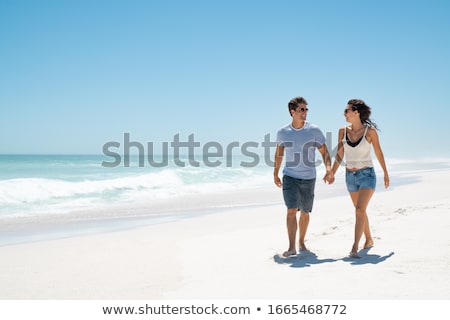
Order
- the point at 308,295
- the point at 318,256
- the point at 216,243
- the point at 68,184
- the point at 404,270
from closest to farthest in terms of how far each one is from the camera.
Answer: the point at 308,295
the point at 404,270
the point at 318,256
the point at 216,243
the point at 68,184

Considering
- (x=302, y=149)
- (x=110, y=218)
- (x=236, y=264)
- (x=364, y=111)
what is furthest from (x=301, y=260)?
(x=110, y=218)

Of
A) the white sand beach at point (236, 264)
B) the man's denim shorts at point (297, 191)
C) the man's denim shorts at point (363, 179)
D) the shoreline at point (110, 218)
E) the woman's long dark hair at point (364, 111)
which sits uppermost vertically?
the woman's long dark hair at point (364, 111)

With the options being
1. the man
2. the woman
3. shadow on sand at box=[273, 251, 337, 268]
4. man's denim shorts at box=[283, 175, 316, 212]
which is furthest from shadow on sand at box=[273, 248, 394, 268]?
man's denim shorts at box=[283, 175, 316, 212]

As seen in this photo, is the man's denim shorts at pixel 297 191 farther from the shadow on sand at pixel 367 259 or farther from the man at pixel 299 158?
the shadow on sand at pixel 367 259

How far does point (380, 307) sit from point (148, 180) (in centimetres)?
1811

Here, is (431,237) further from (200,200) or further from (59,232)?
(200,200)

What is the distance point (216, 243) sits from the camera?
5.90m

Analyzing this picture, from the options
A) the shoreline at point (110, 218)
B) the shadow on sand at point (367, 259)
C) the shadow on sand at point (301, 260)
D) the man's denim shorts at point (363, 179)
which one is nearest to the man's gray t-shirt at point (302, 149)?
the man's denim shorts at point (363, 179)

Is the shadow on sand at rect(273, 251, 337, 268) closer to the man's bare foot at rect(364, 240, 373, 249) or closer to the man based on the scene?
the man

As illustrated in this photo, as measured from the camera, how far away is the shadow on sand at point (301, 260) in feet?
14.2

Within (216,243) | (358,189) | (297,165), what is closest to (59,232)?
(216,243)

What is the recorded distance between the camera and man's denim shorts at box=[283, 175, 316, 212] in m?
4.75

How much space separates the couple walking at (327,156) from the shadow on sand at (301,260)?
97mm

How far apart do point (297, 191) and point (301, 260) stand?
0.81 meters
